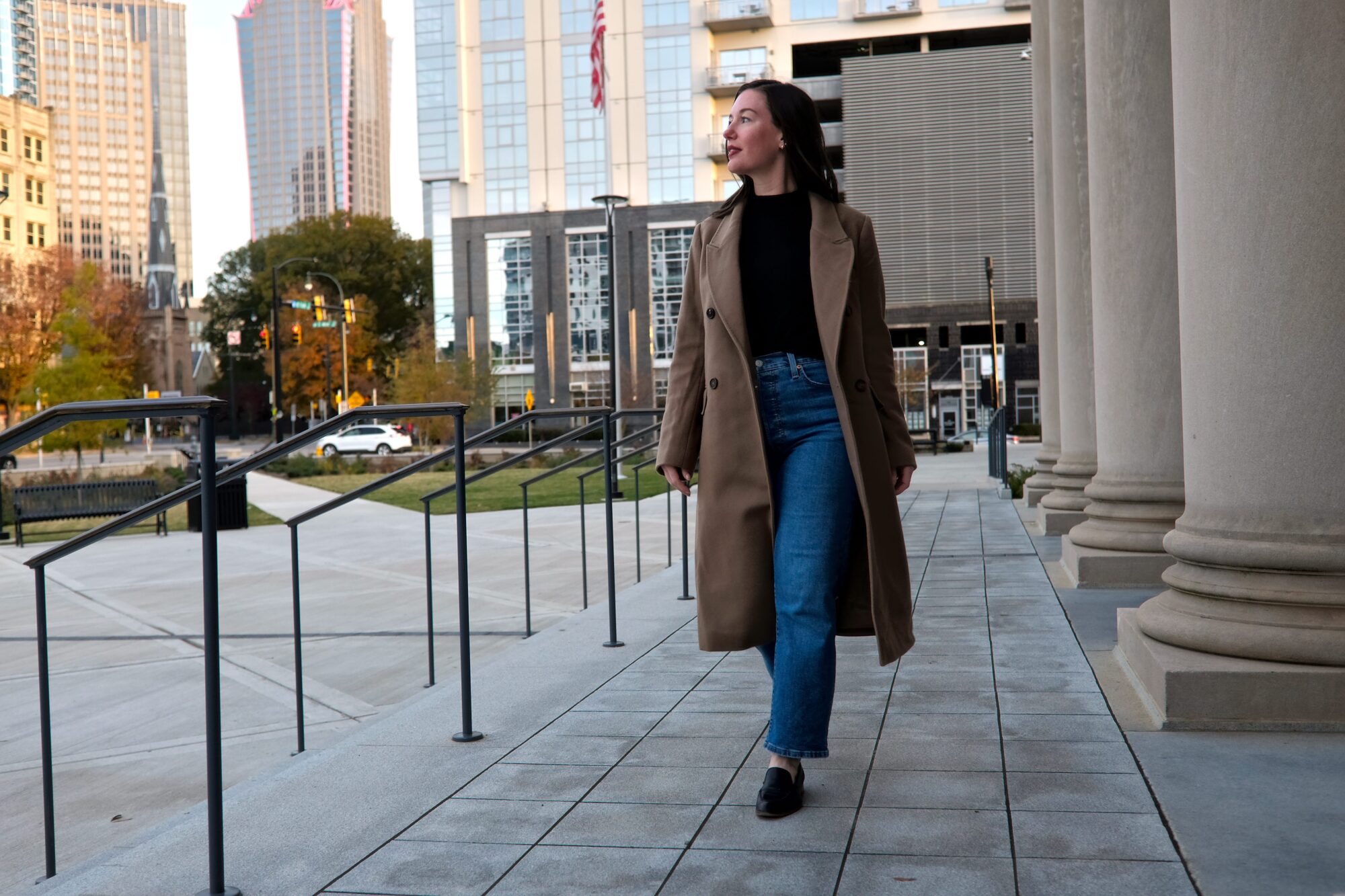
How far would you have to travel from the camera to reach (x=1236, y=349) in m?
4.35

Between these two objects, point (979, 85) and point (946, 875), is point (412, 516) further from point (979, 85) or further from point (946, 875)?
point (979, 85)

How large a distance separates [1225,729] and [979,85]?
62.0 m

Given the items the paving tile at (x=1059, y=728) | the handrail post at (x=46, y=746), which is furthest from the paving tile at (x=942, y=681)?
the handrail post at (x=46, y=746)

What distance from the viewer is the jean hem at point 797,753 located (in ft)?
11.9

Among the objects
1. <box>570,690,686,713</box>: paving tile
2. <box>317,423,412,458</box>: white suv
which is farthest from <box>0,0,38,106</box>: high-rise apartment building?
<box>570,690,686,713</box>: paving tile

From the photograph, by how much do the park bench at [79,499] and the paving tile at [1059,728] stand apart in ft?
50.1

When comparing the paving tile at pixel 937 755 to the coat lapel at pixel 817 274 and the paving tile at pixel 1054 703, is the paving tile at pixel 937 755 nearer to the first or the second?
the paving tile at pixel 1054 703

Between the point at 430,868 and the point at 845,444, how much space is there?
5.37 feet

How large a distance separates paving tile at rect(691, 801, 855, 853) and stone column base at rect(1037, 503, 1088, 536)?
7.76 m

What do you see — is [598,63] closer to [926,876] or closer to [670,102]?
[670,102]

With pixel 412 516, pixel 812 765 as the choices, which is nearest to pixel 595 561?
pixel 412 516

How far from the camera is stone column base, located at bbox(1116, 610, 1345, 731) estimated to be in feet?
13.6

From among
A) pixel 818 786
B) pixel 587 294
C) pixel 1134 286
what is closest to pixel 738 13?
pixel 587 294

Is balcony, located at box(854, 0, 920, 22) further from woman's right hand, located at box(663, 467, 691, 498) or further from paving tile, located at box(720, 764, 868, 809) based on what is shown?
paving tile, located at box(720, 764, 868, 809)
